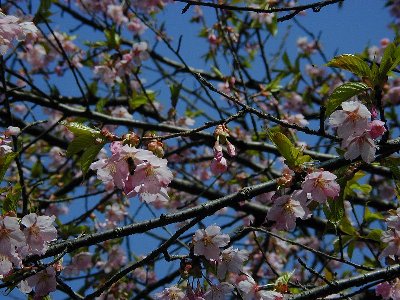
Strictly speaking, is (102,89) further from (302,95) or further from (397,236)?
(397,236)

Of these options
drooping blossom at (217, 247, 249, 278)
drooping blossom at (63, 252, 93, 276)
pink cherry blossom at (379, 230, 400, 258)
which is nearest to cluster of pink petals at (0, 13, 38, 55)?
drooping blossom at (217, 247, 249, 278)

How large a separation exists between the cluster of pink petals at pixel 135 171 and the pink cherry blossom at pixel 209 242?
0.25m

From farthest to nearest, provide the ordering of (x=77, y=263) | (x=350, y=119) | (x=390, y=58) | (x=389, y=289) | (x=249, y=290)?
(x=77, y=263), (x=389, y=289), (x=249, y=290), (x=350, y=119), (x=390, y=58)

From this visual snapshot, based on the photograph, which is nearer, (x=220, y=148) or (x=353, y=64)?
(x=353, y=64)

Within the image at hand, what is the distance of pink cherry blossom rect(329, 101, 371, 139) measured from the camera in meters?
1.66

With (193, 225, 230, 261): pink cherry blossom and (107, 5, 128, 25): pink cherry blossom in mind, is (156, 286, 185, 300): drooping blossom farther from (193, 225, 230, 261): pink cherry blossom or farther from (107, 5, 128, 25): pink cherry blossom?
(107, 5, 128, 25): pink cherry blossom

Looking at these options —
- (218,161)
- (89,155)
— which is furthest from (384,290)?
(89,155)

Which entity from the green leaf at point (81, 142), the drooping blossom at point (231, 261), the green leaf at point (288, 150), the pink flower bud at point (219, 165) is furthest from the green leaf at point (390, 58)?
the green leaf at point (81, 142)

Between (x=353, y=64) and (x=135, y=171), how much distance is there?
0.77m

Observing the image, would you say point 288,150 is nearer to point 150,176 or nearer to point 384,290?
point 150,176

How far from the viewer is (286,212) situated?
191 cm

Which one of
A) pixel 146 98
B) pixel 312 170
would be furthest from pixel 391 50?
pixel 146 98

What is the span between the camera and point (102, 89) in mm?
4609

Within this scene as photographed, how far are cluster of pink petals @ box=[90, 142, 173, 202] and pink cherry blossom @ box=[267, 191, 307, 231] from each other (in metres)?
0.43
